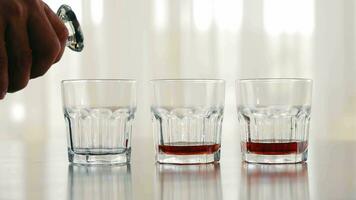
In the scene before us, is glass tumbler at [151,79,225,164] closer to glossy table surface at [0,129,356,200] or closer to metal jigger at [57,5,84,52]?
glossy table surface at [0,129,356,200]

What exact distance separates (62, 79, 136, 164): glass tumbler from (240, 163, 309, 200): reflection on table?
15 centimetres

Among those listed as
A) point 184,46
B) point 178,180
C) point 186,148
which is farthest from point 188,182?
point 184,46

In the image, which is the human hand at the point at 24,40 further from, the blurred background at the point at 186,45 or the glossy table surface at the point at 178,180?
the blurred background at the point at 186,45

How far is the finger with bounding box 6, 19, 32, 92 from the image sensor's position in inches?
37.5

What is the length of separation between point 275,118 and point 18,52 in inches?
12.6

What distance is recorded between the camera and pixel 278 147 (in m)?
1.00

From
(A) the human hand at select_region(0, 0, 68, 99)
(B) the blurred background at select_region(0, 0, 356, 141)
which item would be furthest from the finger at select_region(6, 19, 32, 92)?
(B) the blurred background at select_region(0, 0, 356, 141)

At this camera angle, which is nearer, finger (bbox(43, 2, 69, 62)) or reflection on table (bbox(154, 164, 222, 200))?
reflection on table (bbox(154, 164, 222, 200))

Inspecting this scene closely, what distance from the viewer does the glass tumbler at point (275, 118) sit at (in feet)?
3.28

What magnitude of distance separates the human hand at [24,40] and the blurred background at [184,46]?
2184 millimetres

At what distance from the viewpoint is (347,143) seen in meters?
1.44

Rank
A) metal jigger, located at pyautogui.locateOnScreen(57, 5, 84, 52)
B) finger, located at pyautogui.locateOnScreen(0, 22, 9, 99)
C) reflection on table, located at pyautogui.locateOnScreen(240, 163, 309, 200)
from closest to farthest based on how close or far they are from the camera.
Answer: reflection on table, located at pyautogui.locateOnScreen(240, 163, 309, 200), finger, located at pyautogui.locateOnScreen(0, 22, 9, 99), metal jigger, located at pyautogui.locateOnScreen(57, 5, 84, 52)

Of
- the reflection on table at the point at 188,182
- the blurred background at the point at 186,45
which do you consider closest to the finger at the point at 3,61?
the reflection on table at the point at 188,182

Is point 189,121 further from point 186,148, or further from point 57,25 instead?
point 57,25
